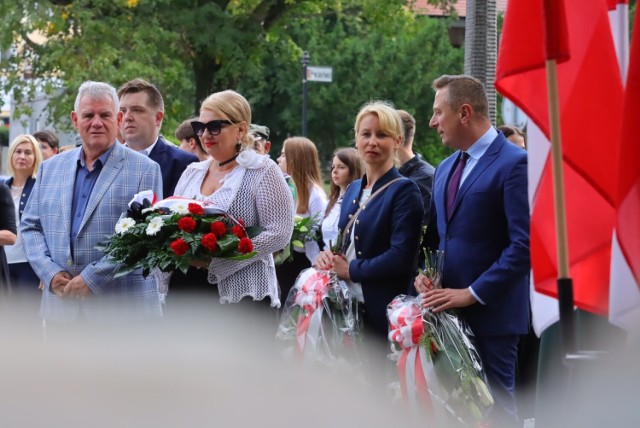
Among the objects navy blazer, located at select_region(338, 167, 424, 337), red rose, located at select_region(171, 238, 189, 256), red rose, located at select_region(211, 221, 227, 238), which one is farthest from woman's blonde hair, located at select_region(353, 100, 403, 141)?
red rose, located at select_region(171, 238, 189, 256)

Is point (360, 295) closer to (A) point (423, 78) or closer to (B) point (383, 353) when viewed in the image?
(B) point (383, 353)

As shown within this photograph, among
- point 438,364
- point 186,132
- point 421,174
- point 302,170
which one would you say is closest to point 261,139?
point 302,170

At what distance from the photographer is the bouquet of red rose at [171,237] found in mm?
5973

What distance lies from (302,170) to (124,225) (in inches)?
153

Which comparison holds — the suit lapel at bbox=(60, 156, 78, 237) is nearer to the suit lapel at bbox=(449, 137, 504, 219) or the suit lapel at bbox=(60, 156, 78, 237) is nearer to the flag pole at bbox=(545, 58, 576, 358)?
the suit lapel at bbox=(449, 137, 504, 219)

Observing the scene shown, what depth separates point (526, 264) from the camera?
568 cm

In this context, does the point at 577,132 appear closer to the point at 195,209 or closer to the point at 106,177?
the point at 195,209

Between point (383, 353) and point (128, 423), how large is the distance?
12.1 feet

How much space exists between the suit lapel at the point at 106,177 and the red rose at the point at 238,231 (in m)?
0.73

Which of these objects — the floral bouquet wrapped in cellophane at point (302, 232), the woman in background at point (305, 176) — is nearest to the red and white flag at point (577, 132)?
the floral bouquet wrapped in cellophane at point (302, 232)

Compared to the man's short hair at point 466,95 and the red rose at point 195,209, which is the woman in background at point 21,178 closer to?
the red rose at point 195,209

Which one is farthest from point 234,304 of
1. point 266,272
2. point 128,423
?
point 128,423

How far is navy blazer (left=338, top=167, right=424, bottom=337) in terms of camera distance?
6.48 m

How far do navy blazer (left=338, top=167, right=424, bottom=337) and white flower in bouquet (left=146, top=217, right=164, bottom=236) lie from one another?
122 centimetres
